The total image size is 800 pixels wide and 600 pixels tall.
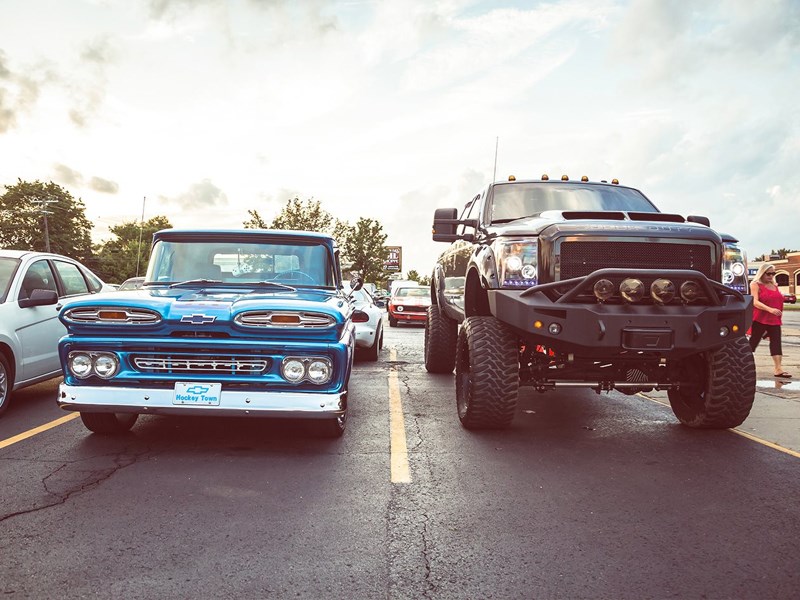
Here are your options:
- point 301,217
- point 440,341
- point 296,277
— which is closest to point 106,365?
point 296,277

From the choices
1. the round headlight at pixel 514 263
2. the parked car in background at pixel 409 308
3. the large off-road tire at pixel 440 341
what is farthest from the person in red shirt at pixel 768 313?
the parked car in background at pixel 409 308

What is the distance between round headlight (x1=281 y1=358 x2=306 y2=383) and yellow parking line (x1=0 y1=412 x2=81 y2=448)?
2.35 m

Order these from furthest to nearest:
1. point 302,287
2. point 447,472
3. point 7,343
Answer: point 7,343, point 302,287, point 447,472

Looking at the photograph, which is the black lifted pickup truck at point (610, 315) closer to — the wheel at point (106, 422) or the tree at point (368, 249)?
the wheel at point (106, 422)

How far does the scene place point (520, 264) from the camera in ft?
17.1

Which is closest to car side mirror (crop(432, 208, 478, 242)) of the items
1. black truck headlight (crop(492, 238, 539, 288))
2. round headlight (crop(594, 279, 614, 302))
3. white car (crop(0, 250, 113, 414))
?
black truck headlight (crop(492, 238, 539, 288))

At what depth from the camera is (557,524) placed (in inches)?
140

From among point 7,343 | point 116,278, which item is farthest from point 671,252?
point 116,278

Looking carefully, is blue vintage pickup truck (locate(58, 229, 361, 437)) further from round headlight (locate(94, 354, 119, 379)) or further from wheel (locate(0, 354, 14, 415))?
wheel (locate(0, 354, 14, 415))

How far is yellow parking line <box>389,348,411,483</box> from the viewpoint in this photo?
14.8ft

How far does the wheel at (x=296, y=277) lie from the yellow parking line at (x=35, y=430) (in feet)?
7.75

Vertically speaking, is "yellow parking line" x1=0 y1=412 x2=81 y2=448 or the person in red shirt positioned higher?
the person in red shirt

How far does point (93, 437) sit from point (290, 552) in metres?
3.00

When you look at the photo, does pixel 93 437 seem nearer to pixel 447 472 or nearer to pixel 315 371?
pixel 315 371
